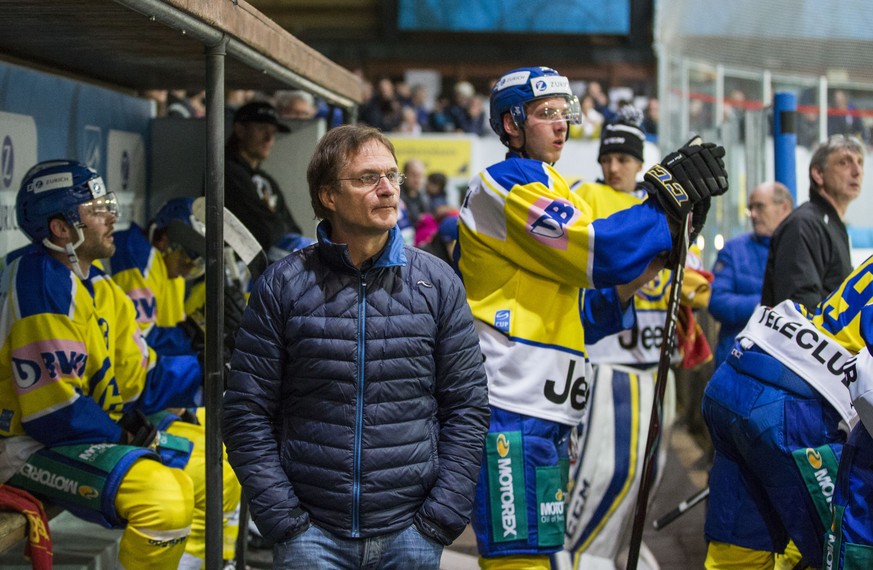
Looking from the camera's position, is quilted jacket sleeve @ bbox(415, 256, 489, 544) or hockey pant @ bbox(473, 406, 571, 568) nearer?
quilted jacket sleeve @ bbox(415, 256, 489, 544)

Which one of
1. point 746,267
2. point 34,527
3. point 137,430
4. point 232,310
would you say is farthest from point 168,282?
point 746,267

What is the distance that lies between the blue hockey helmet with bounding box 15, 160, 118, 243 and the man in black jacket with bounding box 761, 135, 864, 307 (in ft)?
8.20

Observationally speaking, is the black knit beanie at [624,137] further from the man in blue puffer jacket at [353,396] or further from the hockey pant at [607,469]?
the man in blue puffer jacket at [353,396]

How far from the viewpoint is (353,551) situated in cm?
257

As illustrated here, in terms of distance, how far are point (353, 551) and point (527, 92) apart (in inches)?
58.7

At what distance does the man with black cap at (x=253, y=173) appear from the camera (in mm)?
5309

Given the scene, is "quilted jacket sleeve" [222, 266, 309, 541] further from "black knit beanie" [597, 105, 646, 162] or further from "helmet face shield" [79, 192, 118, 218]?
"black knit beanie" [597, 105, 646, 162]

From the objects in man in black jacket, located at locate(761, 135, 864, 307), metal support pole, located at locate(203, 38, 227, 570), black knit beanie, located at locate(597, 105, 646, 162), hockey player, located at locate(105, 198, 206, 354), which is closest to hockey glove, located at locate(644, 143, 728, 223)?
metal support pole, located at locate(203, 38, 227, 570)

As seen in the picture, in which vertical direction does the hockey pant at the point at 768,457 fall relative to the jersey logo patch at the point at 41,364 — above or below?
below

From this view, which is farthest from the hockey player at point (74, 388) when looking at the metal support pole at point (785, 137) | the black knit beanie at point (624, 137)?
the metal support pole at point (785, 137)

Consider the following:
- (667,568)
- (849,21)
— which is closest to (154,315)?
(667,568)

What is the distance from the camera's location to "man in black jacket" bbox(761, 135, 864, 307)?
4.45 meters

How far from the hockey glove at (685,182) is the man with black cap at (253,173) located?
8.41ft

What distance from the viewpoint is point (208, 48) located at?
348 centimetres
